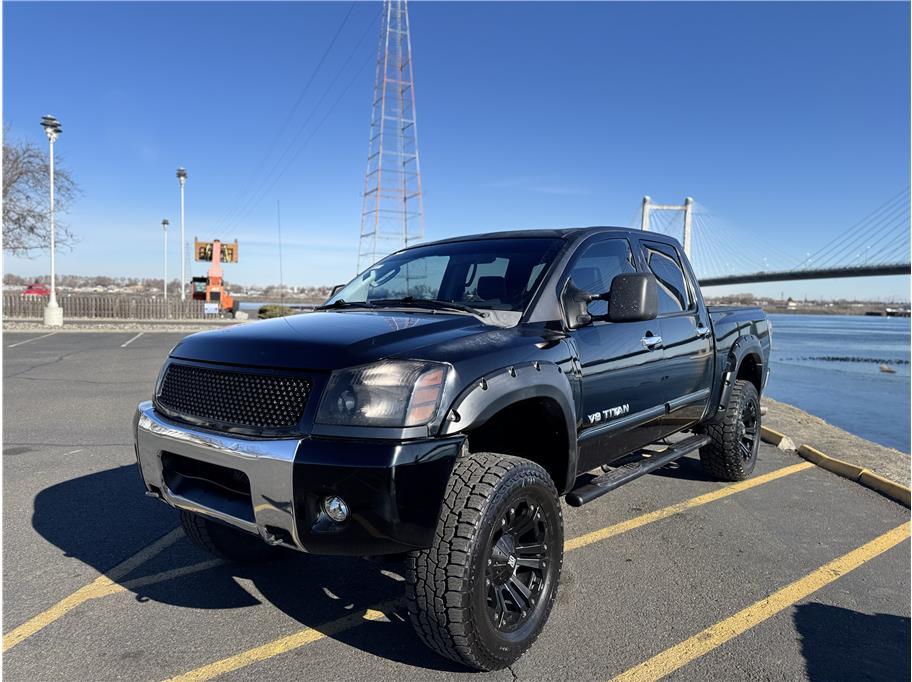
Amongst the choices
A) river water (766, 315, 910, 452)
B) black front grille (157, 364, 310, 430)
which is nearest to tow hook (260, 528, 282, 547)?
black front grille (157, 364, 310, 430)

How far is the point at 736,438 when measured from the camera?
529 cm

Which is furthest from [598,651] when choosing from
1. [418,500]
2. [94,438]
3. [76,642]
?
[94,438]

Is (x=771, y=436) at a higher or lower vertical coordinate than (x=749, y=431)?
lower

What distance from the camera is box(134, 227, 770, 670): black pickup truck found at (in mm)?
2404

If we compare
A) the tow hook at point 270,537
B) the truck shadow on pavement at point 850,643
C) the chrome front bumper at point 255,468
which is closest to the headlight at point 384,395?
the chrome front bumper at point 255,468

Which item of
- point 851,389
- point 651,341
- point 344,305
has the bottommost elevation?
point 851,389

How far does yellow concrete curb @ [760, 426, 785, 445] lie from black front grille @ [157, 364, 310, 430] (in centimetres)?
624

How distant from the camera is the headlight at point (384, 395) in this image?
7.98 ft

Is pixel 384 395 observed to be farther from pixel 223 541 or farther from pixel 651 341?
pixel 651 341

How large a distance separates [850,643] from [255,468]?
2.88 m

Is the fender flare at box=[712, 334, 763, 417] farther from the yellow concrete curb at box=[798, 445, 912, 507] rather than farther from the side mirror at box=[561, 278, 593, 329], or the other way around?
the side mirror at box=[561, 278, 593, 329]

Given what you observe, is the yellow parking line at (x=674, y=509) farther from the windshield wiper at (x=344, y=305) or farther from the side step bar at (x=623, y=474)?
the windshield wiper at (x=344, y=305)

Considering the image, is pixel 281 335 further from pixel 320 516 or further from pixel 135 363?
pixel 135 363

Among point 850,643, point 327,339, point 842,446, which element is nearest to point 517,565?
point 327,339
